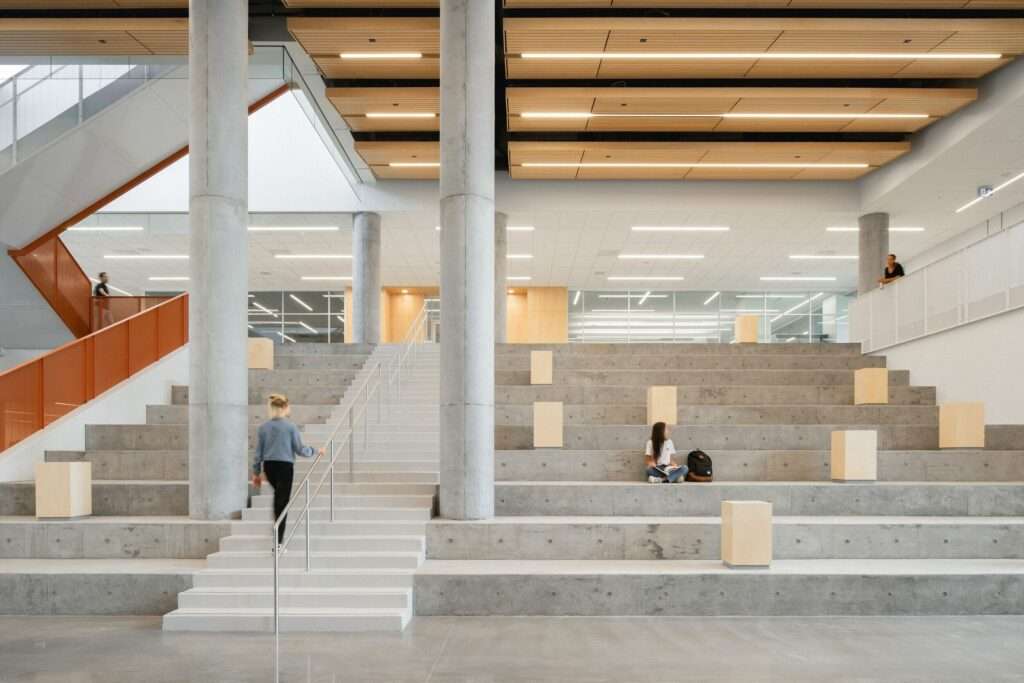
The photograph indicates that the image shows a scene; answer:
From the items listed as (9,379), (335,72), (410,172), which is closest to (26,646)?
(9,379)

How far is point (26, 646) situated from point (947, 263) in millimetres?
16198

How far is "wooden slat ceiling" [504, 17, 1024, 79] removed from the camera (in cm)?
1429

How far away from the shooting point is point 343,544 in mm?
11289

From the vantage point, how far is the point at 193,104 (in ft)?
41.3

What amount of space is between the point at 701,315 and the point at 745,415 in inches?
856

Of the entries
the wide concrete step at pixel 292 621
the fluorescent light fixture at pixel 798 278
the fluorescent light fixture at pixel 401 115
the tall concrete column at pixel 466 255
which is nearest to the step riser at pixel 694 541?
the tall concrete column at pixel 466 255

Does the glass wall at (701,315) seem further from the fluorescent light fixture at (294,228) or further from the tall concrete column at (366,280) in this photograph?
the tall concrete column at (366,280)

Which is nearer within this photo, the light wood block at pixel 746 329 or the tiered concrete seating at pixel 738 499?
the tiered concrete seating at pixel 738 499

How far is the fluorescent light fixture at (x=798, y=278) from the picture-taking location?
109ft

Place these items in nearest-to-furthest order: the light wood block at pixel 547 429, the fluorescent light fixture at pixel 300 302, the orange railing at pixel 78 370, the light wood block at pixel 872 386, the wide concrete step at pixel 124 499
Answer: the wide concrete step at pixel 124 499
the orange railing at pixel 78 370
the light wood block at pixel 547 429
the light wood block at pixel 872 386
the fluorescent light fixture at pixel 300 302

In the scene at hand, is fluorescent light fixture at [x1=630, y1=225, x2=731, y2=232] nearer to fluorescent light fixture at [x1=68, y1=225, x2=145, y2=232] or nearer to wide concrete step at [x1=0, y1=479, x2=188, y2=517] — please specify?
fluorescent light fixture at [x1=68, y1=225, x2=145, y2=232]

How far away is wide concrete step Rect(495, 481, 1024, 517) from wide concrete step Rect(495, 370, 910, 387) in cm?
529

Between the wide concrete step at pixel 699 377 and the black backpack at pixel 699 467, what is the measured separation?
4511 mm

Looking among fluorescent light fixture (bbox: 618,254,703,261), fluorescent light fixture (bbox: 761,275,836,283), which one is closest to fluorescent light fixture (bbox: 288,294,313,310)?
fluorescent light fixture (bbox: 618,254,703,261)
